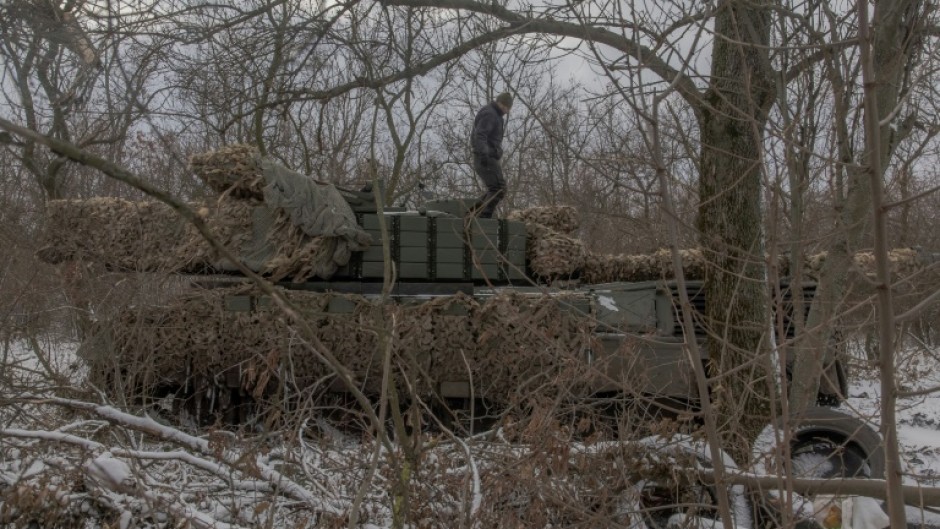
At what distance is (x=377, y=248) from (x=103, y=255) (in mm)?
2674

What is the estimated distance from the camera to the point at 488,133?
398 inches

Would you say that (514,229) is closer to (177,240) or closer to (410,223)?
(410,223)

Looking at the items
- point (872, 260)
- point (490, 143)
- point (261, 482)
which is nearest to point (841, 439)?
point (261, 482)

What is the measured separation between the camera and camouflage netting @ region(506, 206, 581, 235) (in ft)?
33.0

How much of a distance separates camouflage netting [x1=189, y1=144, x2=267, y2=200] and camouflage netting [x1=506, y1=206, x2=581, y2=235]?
2.88 m

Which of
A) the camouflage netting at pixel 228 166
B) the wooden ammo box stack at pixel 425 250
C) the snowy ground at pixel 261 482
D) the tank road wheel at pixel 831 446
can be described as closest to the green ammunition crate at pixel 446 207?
the wooden ammo box stack at pixel 425 250

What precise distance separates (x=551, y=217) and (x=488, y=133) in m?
1.19

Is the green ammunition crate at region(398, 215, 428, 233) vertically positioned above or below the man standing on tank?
below

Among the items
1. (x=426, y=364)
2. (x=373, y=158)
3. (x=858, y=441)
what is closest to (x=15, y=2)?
(x=426, y=364)

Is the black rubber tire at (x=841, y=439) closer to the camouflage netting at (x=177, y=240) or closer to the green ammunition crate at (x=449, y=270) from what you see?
the green ammunition crate at (x=449, y=270)

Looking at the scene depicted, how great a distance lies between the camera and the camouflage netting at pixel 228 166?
8.54 m

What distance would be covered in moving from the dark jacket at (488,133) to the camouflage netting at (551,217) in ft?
2.42

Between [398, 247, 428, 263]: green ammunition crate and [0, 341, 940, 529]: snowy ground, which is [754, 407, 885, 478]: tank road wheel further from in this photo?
[398, 247, 428, 263]: green ammunition crate

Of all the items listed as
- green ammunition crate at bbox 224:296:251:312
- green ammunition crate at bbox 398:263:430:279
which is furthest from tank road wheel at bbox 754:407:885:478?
green ammunition crate at bbox 224:296:251:312
